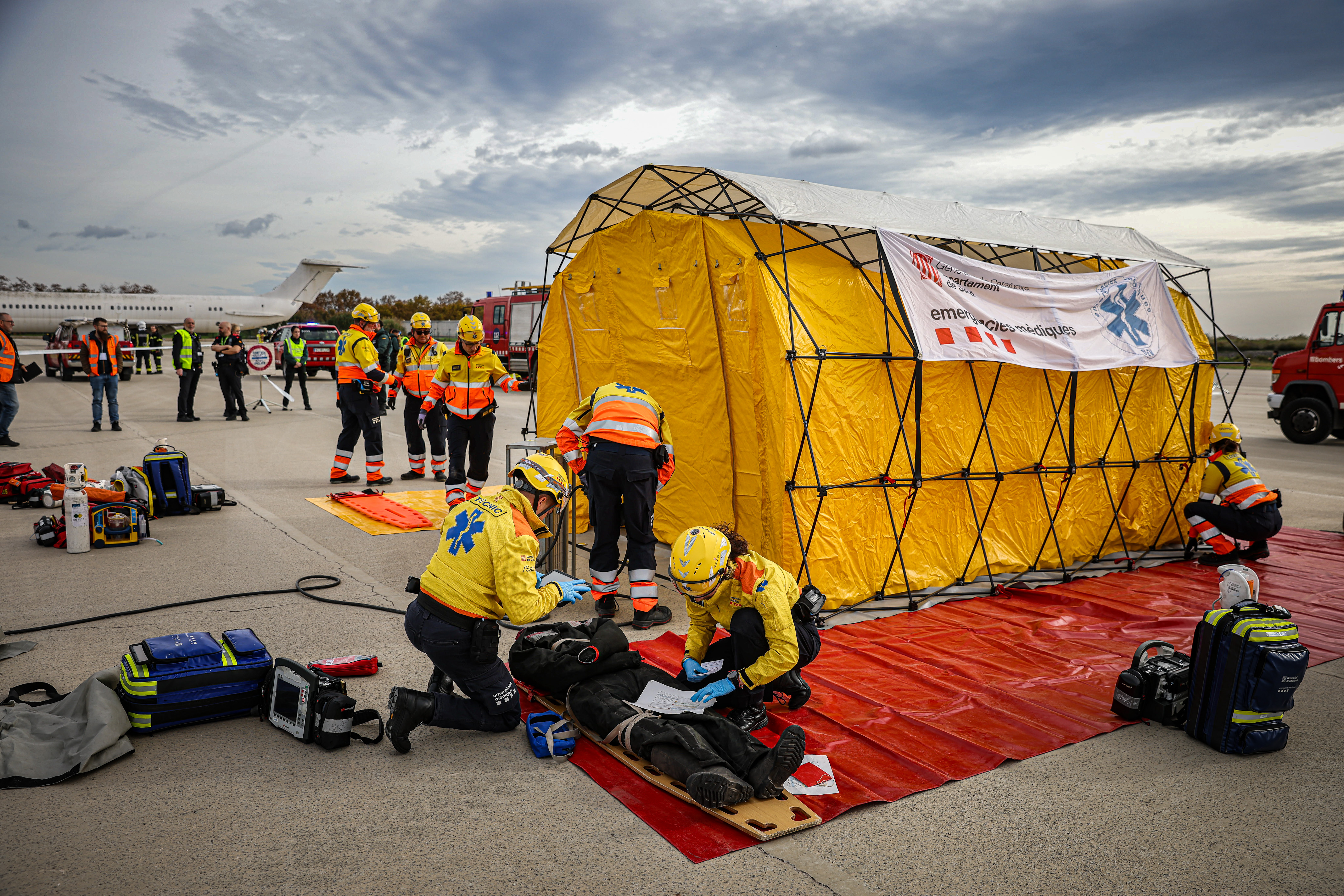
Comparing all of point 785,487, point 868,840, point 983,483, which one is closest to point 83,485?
point 785,487

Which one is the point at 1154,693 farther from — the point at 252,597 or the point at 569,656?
the point at 252,597

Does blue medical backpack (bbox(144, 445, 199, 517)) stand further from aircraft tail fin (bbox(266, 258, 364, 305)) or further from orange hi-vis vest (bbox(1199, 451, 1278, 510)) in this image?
aircraft tail fin (bbox(266, 258, 364, 305))

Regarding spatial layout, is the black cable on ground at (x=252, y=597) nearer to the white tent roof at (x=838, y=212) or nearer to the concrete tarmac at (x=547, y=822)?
the concrete tarmac at (x=547, y=822)

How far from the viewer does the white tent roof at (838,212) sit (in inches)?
243

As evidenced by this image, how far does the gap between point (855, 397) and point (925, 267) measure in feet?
4.04

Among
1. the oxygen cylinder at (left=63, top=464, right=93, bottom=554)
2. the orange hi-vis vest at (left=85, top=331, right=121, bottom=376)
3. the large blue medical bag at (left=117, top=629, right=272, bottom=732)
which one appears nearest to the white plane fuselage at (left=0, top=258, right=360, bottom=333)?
the orange hi-vis vest at (left=85, top=331, right=121, bottom=376)

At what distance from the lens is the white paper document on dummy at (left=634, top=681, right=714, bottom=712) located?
3.89 meters

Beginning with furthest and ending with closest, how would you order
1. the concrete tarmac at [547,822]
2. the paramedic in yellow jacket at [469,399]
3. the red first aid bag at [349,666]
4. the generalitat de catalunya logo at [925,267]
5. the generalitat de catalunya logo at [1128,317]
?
the paramedic in yellow jacket at [469,399]
the generalitat de catalunya logo at [1128,317]
the generalitat de catalunya logo at [925,267]
the red first aid bag at [349,666]
the concrete tarmac at [547,822]

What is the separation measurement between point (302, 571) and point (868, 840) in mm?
5410

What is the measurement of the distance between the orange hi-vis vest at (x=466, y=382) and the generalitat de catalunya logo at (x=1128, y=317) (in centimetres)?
602

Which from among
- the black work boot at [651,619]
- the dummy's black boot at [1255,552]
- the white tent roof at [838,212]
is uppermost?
the white tent roof at [838,212]

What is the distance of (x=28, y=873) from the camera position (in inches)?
109

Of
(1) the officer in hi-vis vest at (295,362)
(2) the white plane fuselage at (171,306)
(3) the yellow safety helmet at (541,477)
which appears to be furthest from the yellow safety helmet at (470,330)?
(2) the white plane fuselage at (171,306)

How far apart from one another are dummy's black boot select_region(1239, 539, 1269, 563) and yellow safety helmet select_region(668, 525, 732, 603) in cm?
666
